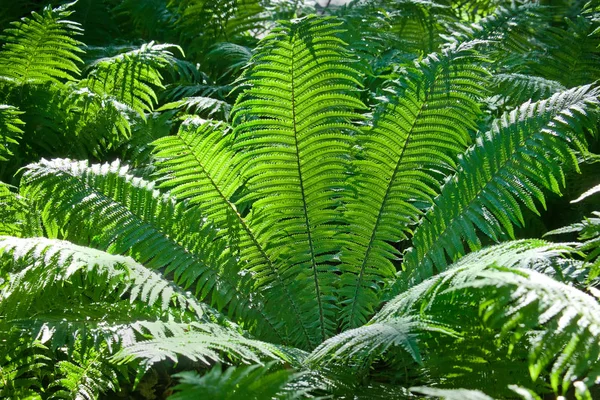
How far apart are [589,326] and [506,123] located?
0.99m

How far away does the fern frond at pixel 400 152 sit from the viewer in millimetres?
2168

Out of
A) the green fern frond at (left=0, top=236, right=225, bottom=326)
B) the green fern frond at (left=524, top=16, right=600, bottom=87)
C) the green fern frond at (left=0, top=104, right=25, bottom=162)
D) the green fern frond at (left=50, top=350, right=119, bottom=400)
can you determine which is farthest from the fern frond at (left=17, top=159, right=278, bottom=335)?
the green fern frond at (left=524, top=16, right=600, bottom=87)

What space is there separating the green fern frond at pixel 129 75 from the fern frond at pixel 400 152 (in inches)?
43.6

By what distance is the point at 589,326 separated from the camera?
49.7 inches

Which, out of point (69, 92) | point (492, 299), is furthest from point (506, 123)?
point (69, 92)

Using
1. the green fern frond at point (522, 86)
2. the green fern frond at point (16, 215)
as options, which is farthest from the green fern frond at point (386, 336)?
the green fern frond at point (522, 86)

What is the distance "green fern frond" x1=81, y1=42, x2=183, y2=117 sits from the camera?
2.84 meters

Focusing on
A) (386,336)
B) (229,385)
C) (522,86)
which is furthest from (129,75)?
(229,385)

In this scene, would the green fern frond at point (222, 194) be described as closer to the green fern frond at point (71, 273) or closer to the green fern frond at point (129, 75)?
the green fern frond at point (71, 273)

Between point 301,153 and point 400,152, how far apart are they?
323 millimetres

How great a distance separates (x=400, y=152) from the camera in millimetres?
2180

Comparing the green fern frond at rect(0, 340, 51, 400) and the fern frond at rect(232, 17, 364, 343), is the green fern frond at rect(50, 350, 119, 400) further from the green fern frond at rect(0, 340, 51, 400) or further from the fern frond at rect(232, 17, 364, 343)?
the fern frond at rect(232, 17, 364, 343)

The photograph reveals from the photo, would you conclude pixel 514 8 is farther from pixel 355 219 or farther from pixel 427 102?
pixel 355 219

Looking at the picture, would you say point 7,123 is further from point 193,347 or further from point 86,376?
point 193,347
